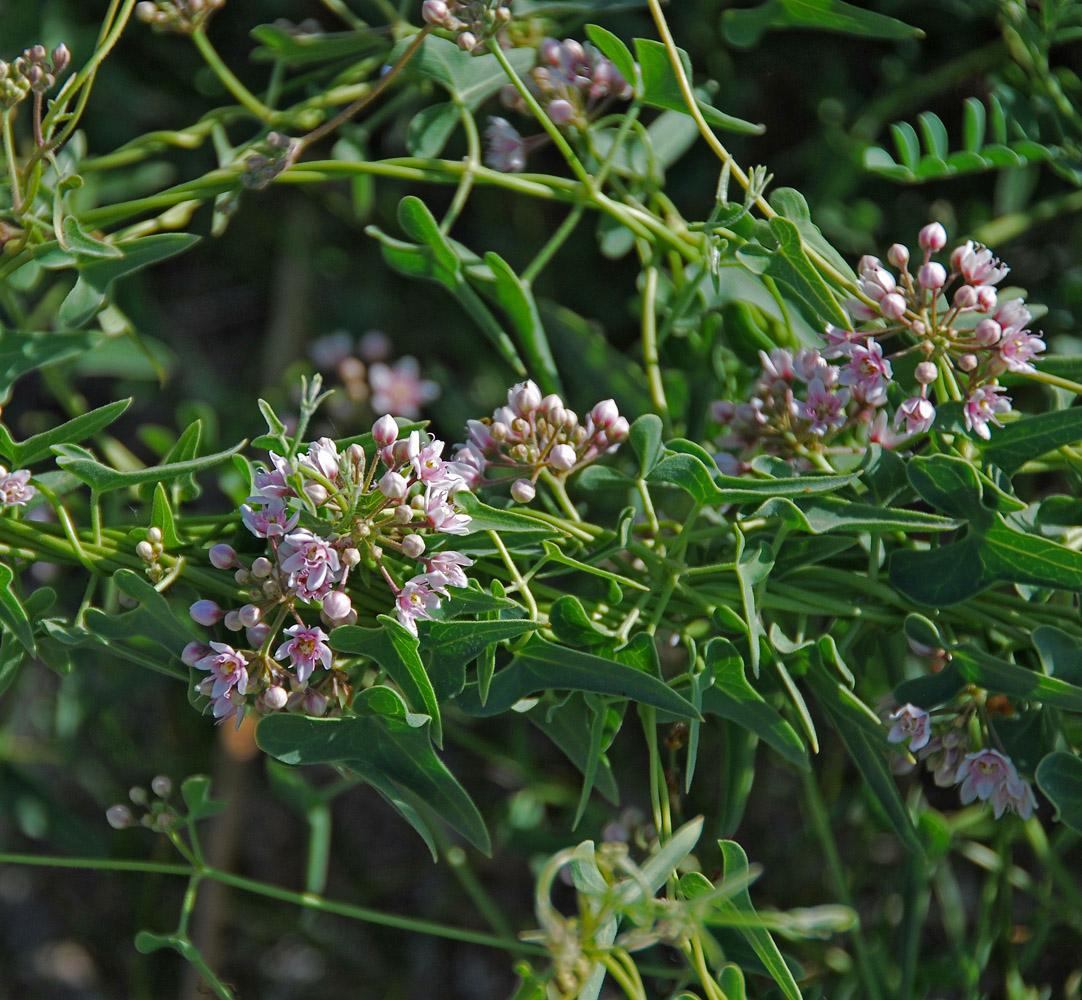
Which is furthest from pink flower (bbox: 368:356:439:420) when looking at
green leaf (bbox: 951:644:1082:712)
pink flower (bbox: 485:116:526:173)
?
green leaf (bbox: 951:644:1082:712)

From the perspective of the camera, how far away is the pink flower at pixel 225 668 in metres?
0.88

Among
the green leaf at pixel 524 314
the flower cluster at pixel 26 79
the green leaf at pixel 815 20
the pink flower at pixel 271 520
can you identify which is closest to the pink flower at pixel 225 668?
the pink flower at pixel 271 520

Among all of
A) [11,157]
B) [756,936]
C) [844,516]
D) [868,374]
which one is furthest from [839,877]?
[11,157]

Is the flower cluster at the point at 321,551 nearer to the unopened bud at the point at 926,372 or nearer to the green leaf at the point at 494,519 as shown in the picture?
the green leaf at the point at 494,519

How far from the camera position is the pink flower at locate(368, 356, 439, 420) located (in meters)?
1.67

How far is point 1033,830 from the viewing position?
Answer: 1374mm

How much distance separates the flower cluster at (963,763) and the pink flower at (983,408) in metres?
0.30

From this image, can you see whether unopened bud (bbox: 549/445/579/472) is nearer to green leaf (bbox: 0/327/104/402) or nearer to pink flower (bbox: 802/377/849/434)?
pink flower (bbox: 802/377/849/434)

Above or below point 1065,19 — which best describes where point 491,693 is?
below

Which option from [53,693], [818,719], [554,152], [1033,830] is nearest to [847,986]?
[1033,830]

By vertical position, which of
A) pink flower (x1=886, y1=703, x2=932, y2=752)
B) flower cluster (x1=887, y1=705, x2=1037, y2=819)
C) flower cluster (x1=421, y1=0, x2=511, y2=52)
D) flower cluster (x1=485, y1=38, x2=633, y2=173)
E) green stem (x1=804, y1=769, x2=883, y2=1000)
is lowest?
green stem (x1=804, y1=769, x2=883, y2=1000)

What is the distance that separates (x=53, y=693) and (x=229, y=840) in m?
0.53

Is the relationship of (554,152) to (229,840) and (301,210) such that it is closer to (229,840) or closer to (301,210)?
(301,210)

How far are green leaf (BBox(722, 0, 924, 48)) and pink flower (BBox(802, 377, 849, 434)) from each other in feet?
1.38
